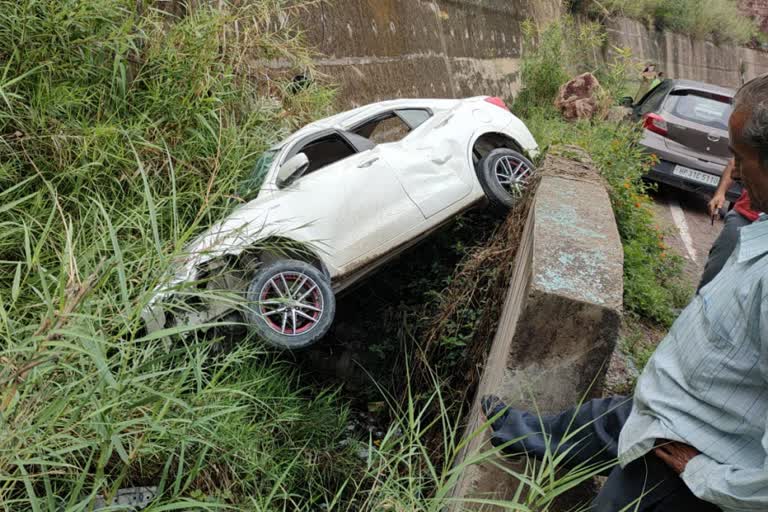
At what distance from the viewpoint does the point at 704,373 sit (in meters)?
1.92

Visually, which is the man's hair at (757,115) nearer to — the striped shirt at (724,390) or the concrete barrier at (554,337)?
the striped shirt at (724,390)

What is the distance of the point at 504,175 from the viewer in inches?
237

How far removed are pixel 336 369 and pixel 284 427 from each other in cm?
228

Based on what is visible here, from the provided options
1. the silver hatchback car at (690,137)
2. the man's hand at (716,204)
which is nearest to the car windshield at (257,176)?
the man's hand at (716,204)

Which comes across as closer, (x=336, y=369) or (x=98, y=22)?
(x=98, y=22)

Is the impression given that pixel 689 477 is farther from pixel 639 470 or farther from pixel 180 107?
pixel 180 107

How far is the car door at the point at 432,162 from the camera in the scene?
5.77 meters

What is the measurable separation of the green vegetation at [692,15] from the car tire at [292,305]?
17.3m

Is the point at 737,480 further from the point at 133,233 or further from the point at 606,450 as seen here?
the point at 133,233

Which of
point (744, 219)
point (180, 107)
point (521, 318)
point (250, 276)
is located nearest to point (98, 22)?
point (180, 107)

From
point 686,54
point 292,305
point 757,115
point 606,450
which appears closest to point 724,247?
point 606,450

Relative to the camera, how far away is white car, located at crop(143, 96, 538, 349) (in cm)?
482

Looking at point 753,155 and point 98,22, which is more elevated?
point 98,22

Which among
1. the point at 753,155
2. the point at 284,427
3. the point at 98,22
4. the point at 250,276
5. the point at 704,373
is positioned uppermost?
the point at 98,22
